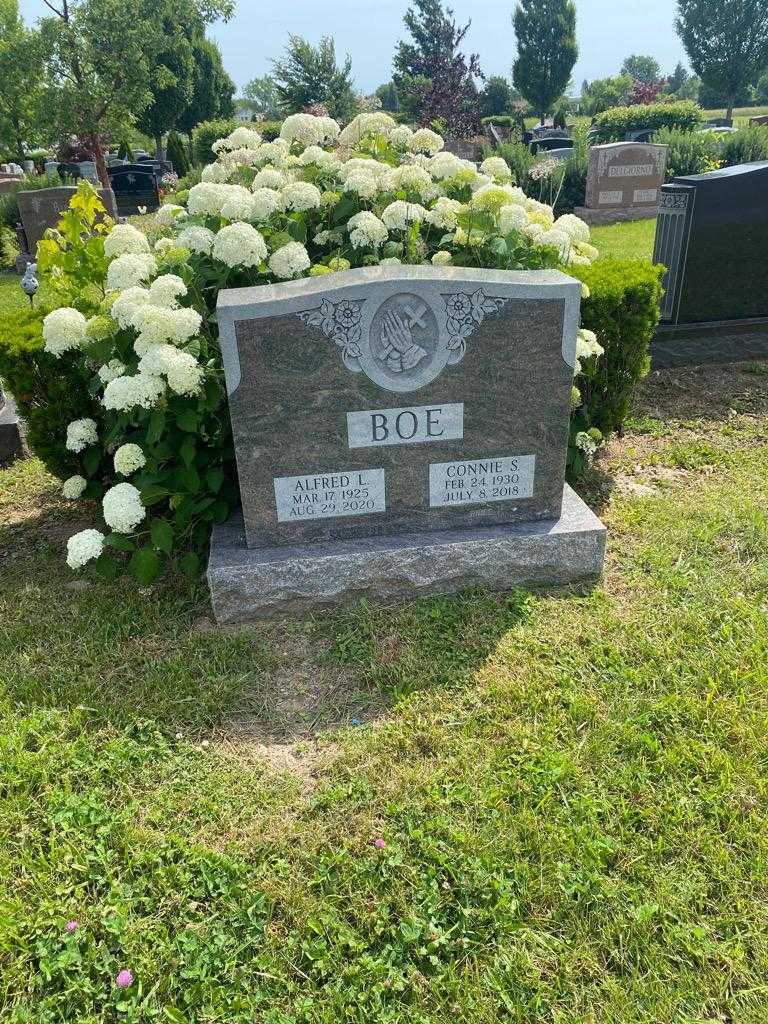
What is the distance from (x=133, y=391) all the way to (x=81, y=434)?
85 cm

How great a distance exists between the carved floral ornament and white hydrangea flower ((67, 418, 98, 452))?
1.38 meters

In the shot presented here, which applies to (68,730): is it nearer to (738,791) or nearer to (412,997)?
(412,997)

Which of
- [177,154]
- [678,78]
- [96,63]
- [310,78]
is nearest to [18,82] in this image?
[96,63]

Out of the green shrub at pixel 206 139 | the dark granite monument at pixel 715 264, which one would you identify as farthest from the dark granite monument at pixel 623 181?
the green shrub at pixel 206 139

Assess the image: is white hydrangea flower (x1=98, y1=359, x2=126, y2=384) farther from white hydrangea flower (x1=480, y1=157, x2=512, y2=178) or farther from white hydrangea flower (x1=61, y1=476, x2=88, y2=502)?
white hydrangea flower (x1=480, y1=157, x2=512, y2=178)

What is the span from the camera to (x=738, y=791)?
8.20 feet

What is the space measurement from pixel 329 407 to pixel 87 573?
1535mm

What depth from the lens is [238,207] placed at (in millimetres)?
3668

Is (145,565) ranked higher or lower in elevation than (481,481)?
lower

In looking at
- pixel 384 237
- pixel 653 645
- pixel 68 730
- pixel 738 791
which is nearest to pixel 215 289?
pixel 384 237

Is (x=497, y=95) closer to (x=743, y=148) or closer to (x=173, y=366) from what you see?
(x=743, y=148)

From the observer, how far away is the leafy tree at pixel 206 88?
116 ft

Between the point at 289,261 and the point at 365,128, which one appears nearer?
the point at 289,261

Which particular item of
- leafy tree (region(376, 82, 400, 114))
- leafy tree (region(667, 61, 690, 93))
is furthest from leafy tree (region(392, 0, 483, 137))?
leafy tree (region(667, 61, 690, 93))
